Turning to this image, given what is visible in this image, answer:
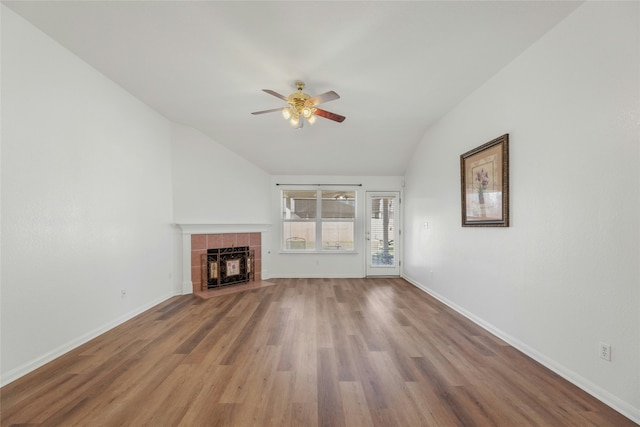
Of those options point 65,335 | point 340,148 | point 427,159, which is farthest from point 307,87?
point 65,335

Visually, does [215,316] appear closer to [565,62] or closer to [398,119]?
[398,119]

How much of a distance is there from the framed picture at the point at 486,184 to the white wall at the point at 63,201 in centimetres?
436

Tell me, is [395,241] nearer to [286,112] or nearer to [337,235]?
[337,235]

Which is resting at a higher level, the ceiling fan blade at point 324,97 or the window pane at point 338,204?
the ceiling fan blade at point 324,97

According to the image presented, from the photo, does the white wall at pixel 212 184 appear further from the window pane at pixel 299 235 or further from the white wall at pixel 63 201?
the white wall at pixel 63 201

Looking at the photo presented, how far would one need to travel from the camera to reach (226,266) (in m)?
5.10

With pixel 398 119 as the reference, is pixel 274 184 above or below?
below

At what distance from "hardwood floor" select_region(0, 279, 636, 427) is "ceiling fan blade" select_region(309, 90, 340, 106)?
97.5 inches

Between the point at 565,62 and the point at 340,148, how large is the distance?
338cm

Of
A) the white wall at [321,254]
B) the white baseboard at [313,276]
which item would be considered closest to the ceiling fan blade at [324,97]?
the white wall at [321,254]

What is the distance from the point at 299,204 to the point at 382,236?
2.04m

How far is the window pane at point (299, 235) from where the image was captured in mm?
6176

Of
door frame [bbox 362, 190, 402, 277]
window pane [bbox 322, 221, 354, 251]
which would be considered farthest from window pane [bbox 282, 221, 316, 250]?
door frame [bbox 362, 190, 402, 277]

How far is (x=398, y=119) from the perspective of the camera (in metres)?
4.19
